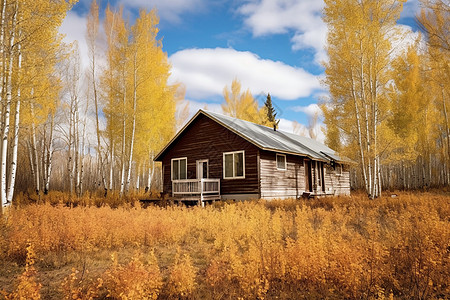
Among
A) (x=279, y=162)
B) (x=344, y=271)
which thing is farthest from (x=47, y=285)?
(x=279, y=162)

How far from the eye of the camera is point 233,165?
2058cm

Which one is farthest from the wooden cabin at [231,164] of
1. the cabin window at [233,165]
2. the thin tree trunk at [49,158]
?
the thin tree trunk at [49,158]

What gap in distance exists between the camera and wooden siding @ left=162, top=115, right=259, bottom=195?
19.8 m

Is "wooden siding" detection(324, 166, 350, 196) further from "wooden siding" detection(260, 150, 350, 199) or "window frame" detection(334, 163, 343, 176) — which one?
"window frame" detection(334, 163, 343, 176)

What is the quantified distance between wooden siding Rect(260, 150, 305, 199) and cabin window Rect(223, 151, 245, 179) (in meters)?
1.38

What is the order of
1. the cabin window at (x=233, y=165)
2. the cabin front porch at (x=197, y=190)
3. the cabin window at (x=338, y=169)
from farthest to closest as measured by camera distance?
the cabin window at (x=338, y=169) < the cabin window at (x=233, y=165) < the cabin front porch at (x=197, y=190)

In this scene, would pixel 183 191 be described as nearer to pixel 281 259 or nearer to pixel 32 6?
pixel 32 6

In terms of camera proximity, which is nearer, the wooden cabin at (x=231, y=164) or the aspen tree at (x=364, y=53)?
the aspen tree at (x=364, y=53)

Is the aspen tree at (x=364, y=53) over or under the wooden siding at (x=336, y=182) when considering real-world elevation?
over

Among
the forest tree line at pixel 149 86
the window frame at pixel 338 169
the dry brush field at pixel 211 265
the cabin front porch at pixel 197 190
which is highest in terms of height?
the forest tree line at pixel 149 86

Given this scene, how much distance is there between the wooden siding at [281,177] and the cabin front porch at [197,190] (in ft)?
10.4

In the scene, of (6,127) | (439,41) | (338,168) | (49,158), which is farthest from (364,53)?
(49,158)

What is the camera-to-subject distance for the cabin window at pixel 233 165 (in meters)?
20.2

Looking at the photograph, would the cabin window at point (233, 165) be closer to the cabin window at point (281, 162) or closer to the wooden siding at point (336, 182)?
the cabin window at point (281, 162)
